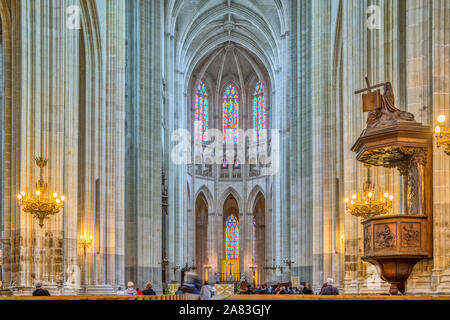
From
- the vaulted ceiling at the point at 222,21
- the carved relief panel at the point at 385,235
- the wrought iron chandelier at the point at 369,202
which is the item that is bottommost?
the carved relief panel at the point at 385,235

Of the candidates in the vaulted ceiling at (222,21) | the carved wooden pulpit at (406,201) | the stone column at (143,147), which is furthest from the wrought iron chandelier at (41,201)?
the vaulted ceiling at (222,21)

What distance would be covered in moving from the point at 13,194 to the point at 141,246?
13.2 metres

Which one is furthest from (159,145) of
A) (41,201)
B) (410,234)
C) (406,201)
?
(410,234)

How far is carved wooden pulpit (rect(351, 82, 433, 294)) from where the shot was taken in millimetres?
10297

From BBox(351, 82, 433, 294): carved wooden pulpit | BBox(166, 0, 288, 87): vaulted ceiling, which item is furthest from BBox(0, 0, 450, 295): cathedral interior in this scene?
BBox(166, 0, 288, 87): vaulted ceiling

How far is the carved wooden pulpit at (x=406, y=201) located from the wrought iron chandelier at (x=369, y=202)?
8.18 ft

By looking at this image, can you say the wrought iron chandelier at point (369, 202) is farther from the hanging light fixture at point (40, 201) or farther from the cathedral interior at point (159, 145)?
the hanging light fixture at point (40, 201)

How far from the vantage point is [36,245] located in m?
14.9

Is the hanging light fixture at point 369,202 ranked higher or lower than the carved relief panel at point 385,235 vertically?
higher

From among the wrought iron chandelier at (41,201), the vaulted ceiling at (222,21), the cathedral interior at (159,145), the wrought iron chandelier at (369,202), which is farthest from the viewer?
the vaulted ceiling at (222,21)

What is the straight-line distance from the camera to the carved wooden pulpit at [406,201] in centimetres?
1030

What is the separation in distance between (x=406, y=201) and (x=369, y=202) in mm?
2986

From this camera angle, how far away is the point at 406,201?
11055 mm

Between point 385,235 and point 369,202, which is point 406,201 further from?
point 369,202
